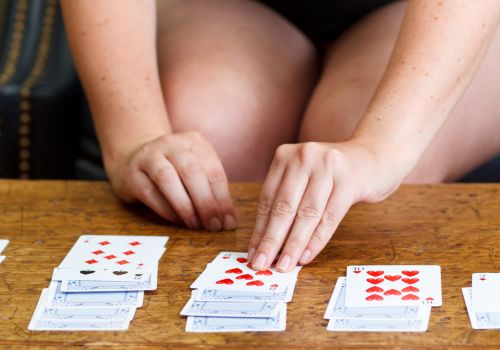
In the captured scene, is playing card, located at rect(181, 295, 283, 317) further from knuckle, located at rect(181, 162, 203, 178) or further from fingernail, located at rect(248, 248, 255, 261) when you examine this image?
knuckle, located at rect(181, 162, 203, 178)

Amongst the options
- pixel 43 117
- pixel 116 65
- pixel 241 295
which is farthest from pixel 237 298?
pixel 43 117

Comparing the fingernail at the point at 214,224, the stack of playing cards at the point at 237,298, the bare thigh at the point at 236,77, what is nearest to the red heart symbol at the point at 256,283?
the stack of playing cards at the point at 237,298

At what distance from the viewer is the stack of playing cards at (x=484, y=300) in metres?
0.99

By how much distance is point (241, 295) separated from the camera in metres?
1.06

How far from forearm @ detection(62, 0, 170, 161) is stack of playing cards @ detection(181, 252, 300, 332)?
358mm

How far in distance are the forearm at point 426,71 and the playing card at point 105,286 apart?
0.38m

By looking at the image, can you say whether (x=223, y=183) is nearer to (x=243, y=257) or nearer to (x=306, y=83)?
(x=243, y=257)

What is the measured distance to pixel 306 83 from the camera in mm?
1734

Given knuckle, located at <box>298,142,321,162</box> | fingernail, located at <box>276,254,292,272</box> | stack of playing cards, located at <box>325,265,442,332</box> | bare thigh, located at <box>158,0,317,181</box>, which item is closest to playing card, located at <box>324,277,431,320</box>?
stack of playing cards, located at <box>325,265,442,332</box>

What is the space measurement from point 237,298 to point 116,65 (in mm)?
565

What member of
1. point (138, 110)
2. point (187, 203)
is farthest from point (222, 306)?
point (138, 110)

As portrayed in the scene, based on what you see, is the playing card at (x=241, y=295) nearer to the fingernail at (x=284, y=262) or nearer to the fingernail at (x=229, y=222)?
the fingernail at (x=284, y=262)

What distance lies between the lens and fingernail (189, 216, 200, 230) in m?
1.29

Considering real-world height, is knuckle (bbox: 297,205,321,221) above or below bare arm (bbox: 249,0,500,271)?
below
